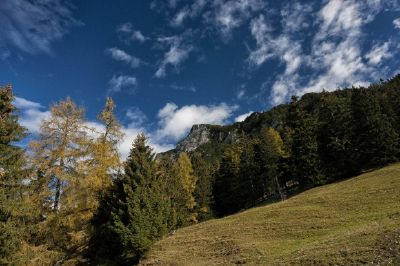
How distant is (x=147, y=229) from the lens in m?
30.7

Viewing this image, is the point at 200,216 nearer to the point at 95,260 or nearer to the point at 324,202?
the point at 324,202

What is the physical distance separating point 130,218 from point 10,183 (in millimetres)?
10442

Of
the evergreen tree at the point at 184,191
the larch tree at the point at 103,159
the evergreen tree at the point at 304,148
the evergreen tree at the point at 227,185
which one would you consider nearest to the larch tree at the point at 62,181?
the larch tree at the point at 103,159

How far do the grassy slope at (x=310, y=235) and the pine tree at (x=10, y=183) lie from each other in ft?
40.2

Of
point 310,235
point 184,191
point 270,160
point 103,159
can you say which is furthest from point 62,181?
point 270,160

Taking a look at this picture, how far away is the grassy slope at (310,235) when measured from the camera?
20.4 meters

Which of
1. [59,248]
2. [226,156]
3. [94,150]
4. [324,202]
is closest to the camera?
[59,248]

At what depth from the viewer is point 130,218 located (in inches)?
1190

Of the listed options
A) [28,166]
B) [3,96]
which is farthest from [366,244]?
[3,96]

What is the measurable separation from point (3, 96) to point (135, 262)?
17.6 m

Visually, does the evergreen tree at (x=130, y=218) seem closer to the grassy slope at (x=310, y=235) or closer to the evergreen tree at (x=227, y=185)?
the grassy slope at (x=310, y=235)

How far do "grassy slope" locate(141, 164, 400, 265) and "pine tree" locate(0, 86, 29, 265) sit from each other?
12.2 m

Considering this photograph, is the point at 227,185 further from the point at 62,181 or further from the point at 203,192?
the point at 62,181

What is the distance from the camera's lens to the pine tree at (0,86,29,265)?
21.1m
